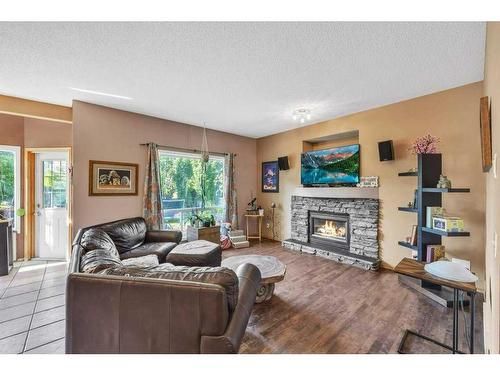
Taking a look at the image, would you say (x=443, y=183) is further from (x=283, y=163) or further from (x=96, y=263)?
(x=96, y=263)

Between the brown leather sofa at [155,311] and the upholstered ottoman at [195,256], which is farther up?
the brown leather sofa at [155,311]

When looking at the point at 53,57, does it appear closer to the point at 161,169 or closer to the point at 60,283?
the point at 161,169

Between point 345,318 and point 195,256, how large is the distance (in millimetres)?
1809

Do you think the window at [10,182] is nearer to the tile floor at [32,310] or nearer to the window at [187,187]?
the tile floor at [32,310]

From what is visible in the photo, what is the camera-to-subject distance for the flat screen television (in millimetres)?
4098

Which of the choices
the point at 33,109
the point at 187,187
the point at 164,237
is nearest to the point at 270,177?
the point at 187,187

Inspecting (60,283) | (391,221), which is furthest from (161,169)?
(391,221)

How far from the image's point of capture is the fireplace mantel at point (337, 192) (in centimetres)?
379

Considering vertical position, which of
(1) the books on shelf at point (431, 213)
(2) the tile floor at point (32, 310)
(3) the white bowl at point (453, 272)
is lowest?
(2) the tile floor at point (32, 310)

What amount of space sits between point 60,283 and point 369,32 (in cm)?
464

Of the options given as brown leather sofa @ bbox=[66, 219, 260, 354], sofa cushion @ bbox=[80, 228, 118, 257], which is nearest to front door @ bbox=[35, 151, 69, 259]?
sofa cushion @ bbox=[80, 228, 118, 257]

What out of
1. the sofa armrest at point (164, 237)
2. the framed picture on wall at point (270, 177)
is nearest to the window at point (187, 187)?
the sofa armrest at point (164, 237)

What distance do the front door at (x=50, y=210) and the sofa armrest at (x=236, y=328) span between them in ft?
14.0

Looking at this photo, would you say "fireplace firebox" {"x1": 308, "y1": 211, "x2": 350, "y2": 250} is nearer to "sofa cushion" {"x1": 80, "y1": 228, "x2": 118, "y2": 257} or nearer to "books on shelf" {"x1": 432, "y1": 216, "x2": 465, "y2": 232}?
"books on shelf" {"x1": 432, "y1": 216, "x2": 465, "y2": 232}
